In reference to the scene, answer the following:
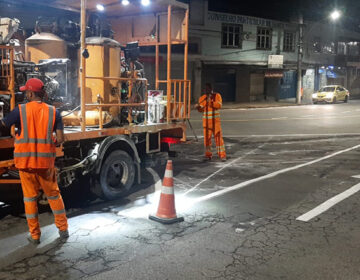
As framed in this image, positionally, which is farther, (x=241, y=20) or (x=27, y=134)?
(x=241, y=20)

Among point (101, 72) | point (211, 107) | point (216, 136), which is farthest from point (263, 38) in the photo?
point (101, 72)

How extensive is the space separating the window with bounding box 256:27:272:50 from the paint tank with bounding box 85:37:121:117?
3236 centimetres

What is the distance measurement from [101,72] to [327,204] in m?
4.20

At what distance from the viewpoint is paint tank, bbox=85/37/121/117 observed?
23.1ft

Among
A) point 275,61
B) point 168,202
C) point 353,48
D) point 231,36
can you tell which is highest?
point 353,48

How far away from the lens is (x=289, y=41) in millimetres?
41062

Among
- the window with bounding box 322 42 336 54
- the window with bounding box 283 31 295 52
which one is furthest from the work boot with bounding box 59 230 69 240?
the window with bounding box 322 42 336 54

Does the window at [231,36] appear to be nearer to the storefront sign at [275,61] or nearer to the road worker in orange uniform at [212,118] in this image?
the storefront sign at [275,61]

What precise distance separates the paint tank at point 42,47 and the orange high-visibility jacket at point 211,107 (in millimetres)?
3779

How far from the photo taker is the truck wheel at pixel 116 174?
6.63 metres

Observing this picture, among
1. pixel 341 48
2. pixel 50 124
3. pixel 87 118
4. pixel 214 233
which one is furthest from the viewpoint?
pixel 341 48

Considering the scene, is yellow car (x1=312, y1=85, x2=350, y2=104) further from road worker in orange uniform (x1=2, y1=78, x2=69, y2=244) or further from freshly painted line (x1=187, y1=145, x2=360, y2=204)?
road worker in orange uniform (x1=2, y1=78, x2=69, y2=244)

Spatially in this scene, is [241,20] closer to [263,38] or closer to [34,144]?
[263,38]

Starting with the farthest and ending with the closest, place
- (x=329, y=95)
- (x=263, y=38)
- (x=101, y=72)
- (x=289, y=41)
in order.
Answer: (x=289, y=41)
(x=263, y=38)
(x=329, y=95)
(x=101, y=72)
